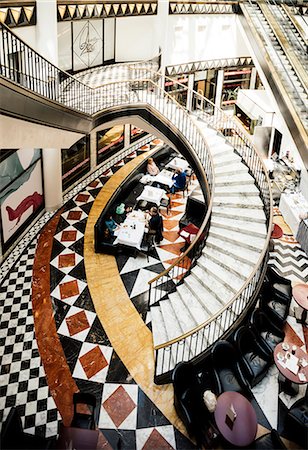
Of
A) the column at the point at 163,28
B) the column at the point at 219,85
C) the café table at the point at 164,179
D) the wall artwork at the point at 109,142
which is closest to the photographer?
the café table at the point at 164,179

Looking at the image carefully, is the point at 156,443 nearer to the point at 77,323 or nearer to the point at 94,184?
the point at 77,323

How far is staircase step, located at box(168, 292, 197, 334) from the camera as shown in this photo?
24.4ft

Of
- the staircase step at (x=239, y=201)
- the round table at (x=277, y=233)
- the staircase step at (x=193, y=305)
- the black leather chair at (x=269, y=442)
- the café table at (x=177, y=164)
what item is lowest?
the black leather chair at (x=269, y=442)

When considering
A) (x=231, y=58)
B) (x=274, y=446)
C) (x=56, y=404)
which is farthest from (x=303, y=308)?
(x=231, y=58)

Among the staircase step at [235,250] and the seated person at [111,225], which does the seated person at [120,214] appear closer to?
the seated person at [111,225]

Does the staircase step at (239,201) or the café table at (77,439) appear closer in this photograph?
the café table at (77,439)

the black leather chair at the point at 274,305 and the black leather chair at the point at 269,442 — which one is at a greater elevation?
the black leather chair at the point at 274,305

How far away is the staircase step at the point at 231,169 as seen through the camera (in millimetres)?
9988

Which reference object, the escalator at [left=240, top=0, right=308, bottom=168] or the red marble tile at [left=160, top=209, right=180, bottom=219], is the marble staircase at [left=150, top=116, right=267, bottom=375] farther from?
the red marble tile at [left=160, top=209, right=180, bottom=219]

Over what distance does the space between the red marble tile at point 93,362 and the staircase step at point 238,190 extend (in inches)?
161

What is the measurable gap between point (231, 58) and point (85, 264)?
10.5 meters

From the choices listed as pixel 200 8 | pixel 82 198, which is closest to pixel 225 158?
pixel 82 198

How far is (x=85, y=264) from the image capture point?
9789 millimetres

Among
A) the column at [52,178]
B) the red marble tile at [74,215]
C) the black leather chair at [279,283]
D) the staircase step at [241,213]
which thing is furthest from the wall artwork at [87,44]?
the black leather chair at [279,283]
